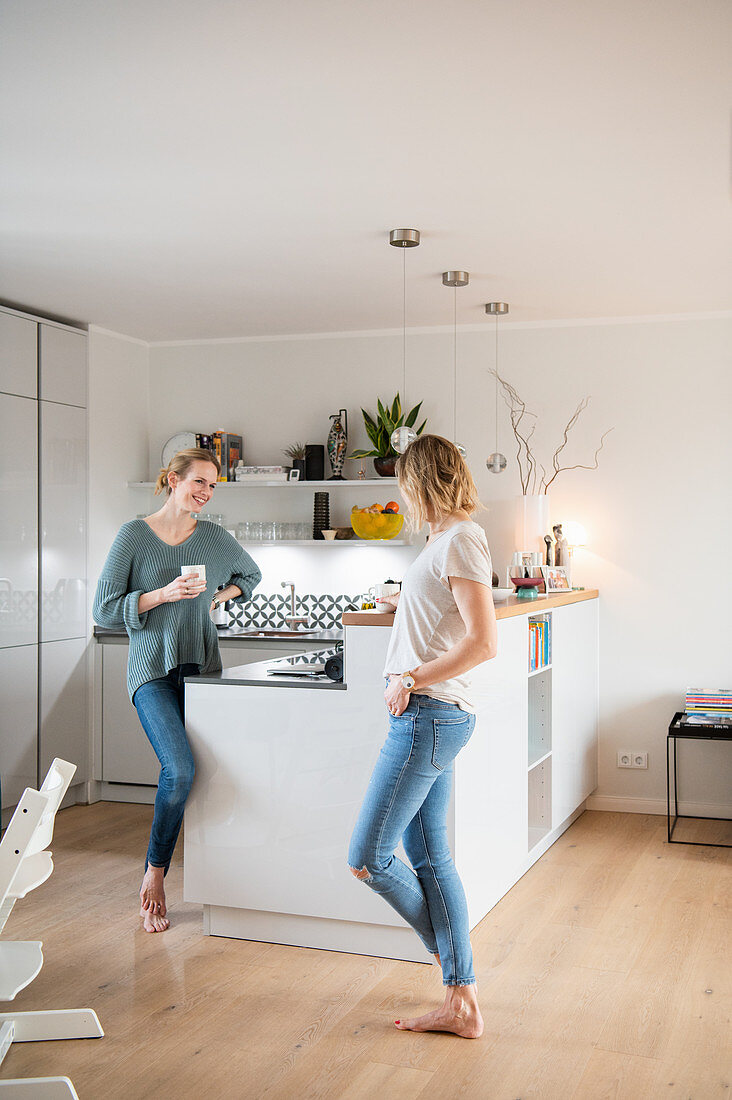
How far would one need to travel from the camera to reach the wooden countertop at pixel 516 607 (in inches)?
128

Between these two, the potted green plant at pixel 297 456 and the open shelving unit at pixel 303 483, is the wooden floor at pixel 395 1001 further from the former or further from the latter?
the potted green plant at pixel 297 456

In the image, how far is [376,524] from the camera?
18.0 ft

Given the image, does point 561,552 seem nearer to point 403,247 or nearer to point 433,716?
point 403,247

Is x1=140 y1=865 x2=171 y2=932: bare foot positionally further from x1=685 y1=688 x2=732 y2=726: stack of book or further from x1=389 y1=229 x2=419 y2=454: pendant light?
x1=685 y1=688 x2=732 y2=726: stack of book

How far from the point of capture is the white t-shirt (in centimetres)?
260

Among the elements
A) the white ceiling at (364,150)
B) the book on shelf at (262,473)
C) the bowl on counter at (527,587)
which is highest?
the white ceiling at (364,150)

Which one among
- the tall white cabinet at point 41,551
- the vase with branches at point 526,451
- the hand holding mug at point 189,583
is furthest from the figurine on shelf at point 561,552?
the tall white cabinet at point 41,551

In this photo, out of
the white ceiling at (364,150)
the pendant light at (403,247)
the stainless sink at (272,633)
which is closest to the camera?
the white ceiling at (364,150)

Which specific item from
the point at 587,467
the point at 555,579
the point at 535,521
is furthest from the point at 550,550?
the point at 587,467

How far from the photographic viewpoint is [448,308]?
206 inches

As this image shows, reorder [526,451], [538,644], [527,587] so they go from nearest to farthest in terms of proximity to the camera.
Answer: [538,644] < [527,587] < [526,451]

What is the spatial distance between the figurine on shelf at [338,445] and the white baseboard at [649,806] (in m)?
2.22

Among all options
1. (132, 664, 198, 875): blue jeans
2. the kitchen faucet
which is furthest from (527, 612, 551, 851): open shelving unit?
the kitchen faucet

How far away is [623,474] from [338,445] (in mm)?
1544
